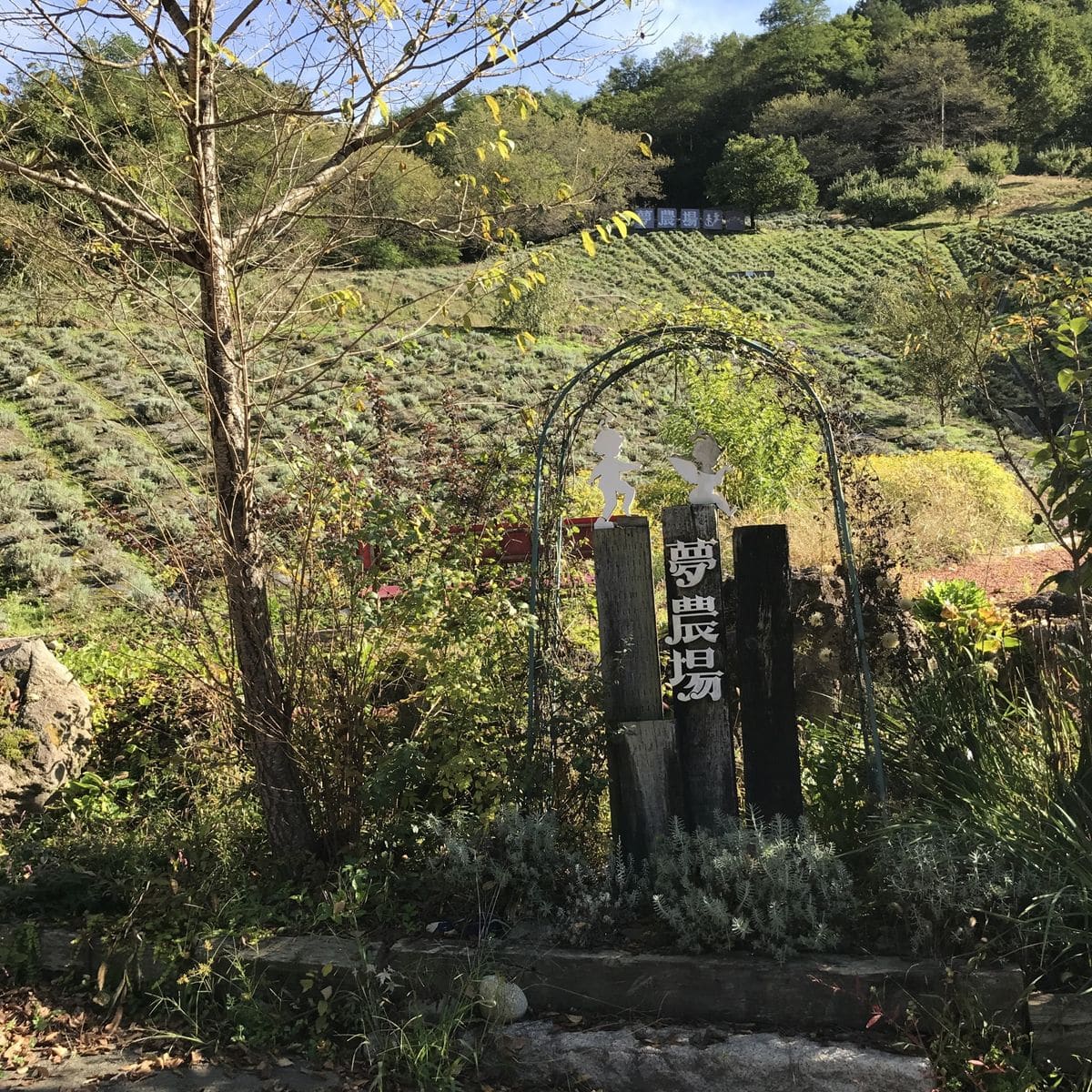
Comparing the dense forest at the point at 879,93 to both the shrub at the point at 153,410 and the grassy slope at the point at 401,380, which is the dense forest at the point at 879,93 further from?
the shrub at the point at 153,410

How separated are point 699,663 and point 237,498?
6.18 ft

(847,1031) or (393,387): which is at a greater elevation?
(393,387)

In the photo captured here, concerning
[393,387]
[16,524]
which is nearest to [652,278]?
[393,387]

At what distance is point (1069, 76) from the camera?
6378 centimetres

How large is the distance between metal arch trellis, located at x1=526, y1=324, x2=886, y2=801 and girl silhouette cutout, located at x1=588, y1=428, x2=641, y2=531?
0.23 metres

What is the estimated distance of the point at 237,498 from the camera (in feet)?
11.6

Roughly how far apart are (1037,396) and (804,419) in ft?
2.98

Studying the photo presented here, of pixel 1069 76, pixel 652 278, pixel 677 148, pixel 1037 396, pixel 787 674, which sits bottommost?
pixel 787 674

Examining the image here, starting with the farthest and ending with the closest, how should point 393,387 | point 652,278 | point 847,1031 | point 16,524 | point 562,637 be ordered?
point 652,278, point 393,387, point 16,524, point 562,637, point 847,1031

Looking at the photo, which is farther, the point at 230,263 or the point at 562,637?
the point at 562,637

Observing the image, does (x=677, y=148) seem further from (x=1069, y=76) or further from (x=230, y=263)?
(x=230, y=263)

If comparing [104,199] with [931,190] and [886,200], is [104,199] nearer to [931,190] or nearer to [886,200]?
[886,200]

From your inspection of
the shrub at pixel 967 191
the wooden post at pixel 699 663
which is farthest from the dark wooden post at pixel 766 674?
the shrub at pixel 967 191

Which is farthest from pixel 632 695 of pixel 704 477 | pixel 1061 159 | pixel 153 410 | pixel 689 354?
pixel 1061 159
